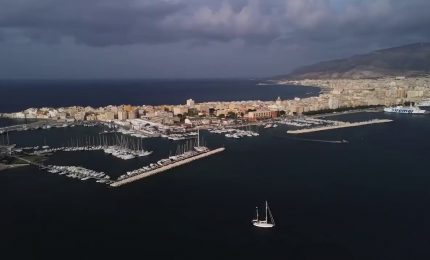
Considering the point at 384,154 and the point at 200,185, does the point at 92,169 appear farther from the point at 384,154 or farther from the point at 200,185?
the point at 384,154

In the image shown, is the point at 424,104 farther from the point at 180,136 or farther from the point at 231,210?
the point at 231,210

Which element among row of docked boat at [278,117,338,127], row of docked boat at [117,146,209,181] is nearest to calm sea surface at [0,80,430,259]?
row of docked boat at [117,146,209,181]

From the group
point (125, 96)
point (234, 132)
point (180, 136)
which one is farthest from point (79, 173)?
point (125, 96)

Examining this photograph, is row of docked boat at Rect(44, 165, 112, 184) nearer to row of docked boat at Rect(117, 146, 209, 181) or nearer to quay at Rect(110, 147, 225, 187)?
quay at Rect(110, 147, 225, 187)

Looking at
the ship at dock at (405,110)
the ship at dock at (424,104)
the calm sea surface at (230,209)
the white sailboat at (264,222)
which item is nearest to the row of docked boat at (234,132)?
the calm sea surface at (230,209)

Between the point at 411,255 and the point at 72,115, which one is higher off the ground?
the point at 72,115

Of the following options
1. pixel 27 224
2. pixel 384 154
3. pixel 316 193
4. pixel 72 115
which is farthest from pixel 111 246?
pixel 72 115
